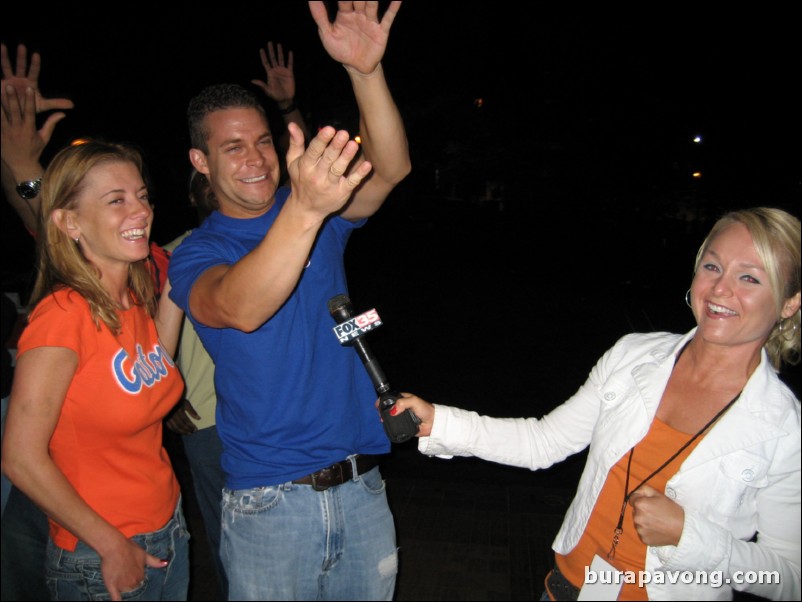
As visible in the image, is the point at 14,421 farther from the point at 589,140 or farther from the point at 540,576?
the point at 589,140

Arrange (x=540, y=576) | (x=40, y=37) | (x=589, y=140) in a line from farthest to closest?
1. (x=589, y=140)
2. (x=40, y=37)
3. (x=540, y=576)

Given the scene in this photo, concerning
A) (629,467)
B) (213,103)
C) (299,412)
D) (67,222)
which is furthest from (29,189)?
(629,467)

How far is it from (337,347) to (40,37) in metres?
9.12

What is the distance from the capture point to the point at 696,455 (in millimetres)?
1896

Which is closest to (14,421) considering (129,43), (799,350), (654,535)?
(654,535)

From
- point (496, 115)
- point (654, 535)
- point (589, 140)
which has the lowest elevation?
point (654, 535)

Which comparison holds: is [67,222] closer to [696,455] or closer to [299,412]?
[299,412]

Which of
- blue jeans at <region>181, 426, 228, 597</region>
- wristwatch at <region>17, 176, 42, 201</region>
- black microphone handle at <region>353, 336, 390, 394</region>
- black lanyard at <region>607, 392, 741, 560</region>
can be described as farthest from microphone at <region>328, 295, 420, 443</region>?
wristwatch at <region>17, 176, 42, 201</region>

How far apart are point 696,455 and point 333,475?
1.27 meters

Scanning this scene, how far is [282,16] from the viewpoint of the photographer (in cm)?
1299

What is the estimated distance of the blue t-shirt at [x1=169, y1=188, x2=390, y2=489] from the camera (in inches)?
83.8

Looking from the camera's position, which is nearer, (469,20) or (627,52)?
(627,52)

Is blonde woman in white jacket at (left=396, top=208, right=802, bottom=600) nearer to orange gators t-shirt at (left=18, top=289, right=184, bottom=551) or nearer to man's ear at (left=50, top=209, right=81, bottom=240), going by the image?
orange gators t-shirt at (left=18, top=289, right=184, bottom=551)

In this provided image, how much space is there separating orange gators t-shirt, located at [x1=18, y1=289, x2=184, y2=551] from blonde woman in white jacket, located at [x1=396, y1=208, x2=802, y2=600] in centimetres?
104
